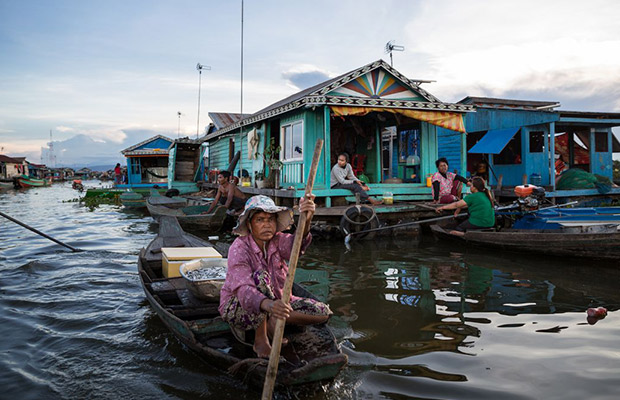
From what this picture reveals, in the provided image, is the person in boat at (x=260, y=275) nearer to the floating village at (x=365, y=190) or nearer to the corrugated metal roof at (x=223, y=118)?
the floating village at (x=365, y=190)

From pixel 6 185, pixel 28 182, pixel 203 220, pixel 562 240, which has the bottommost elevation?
pixel 562 240

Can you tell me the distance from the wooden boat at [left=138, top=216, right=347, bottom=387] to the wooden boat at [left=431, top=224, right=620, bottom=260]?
577 centimetres

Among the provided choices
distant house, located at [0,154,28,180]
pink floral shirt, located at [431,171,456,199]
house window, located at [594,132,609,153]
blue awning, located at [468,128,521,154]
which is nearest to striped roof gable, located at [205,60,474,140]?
pink floral shirt, located at [431,171,456,199]

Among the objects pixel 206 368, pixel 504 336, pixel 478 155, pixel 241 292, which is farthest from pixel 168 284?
pixel 478 155

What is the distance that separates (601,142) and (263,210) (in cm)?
1820

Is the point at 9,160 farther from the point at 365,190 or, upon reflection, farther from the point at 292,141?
the point at 365,190

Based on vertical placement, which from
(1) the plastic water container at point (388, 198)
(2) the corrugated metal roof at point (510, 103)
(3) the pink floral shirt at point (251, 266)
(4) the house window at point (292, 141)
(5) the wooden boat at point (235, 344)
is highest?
(2) the corrugated metal roof at point (510, 103)

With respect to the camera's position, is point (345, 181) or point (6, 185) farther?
point (6, 185)

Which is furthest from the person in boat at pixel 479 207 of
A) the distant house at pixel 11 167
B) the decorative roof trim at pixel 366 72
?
the distant house at pixel 11 167

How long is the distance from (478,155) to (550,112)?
177 inches

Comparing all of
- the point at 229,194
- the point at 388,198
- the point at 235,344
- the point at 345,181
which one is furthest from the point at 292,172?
the point at 235,344

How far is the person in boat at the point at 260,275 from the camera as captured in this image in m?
3.44

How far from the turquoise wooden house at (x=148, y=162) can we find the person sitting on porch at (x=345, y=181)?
18.2 meters

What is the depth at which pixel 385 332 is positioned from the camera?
4762mm
